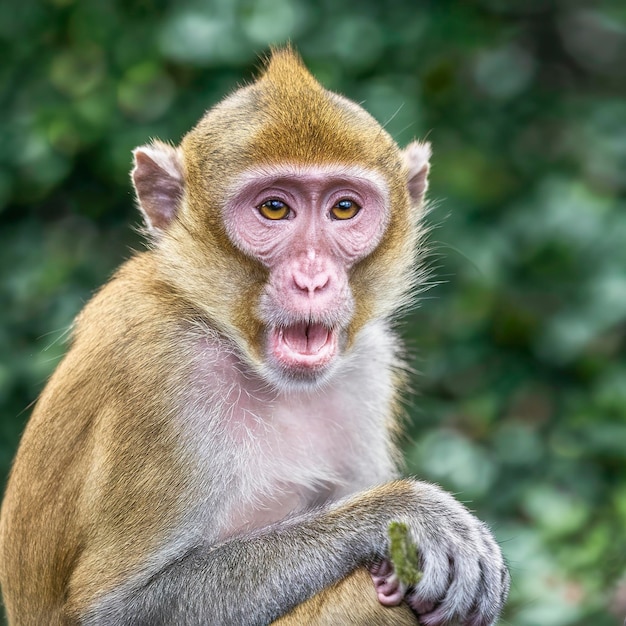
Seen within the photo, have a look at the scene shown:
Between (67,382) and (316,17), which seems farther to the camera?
(316,17)

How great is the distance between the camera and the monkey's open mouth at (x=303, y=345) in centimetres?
430

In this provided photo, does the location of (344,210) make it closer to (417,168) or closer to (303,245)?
(303,245)

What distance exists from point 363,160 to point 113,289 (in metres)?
1.17

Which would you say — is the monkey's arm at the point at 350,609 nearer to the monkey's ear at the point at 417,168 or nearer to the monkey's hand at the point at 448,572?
the monkey's hand at the point at 448,572

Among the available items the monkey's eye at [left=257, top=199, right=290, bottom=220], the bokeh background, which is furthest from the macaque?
the bokeh background

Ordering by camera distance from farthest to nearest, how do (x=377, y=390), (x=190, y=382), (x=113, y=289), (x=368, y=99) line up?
(x=368, y=99) → (x=377, y=390) → (x=113, y=289) → (x=190, y=382)

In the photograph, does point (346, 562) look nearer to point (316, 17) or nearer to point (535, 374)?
point (535, 374)

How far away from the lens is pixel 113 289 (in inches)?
186

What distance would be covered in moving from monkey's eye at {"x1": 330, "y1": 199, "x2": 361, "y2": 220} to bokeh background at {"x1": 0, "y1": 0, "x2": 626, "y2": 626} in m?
1.68

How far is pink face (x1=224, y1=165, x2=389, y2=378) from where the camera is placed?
421 cm

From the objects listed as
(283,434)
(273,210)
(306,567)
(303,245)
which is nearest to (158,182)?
(273,210)

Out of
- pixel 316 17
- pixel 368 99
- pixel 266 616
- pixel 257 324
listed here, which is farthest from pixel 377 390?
pixel 316 17

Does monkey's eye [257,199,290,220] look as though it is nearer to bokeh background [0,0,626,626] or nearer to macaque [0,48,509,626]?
macaque [0,48,509,626]

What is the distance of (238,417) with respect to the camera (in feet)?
14.8
